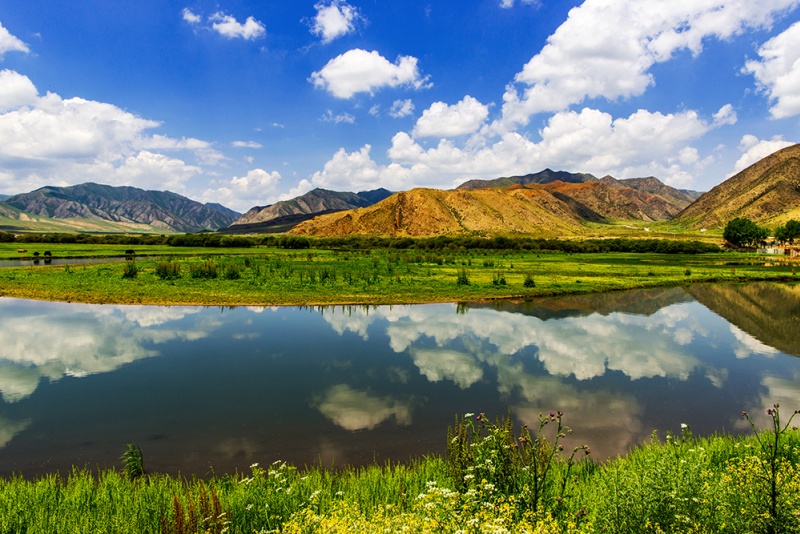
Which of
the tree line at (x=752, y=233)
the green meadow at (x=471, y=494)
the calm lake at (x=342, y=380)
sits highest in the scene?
the tree line at (x=752, y=233)

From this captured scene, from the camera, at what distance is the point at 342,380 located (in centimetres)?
1789

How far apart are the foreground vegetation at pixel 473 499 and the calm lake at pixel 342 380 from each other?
101 inches

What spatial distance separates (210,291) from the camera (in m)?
39.7

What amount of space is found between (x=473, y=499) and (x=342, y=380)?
12058 millimetres

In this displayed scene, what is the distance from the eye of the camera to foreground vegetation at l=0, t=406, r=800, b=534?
5.74 m

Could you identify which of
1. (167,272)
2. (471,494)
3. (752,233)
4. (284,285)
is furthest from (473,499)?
(752,233)

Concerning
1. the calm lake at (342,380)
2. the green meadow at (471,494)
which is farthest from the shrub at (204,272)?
the green meadow at (471,494)

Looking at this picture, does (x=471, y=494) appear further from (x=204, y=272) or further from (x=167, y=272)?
(x=167, y=272)

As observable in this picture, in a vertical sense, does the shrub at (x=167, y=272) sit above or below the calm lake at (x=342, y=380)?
above

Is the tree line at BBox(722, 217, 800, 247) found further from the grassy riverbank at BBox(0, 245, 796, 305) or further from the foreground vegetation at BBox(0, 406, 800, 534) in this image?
the foreground vegetation at BBox(0, 406, 800, 534)

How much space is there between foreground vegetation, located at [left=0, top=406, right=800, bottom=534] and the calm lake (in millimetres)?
2572

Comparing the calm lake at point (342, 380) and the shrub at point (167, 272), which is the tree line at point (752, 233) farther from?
the shrub at point (167, 272)

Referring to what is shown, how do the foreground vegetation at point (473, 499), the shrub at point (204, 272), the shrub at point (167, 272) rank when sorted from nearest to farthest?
the foreground vegetation at point (473, 499) < the shrub at point (167, 272) < the shrub at point (204, 272)

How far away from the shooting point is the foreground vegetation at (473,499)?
5.74 metres
